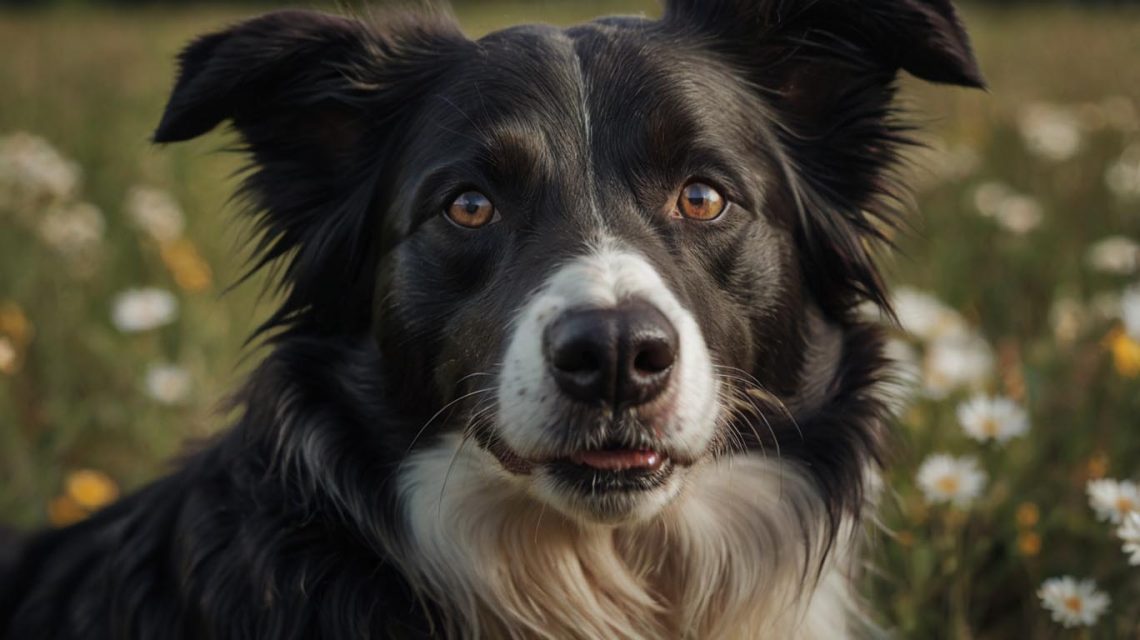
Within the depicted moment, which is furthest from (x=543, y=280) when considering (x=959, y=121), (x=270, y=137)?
(x=959, y=121)

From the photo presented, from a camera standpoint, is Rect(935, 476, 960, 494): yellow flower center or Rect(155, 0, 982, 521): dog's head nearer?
Rect(155, 0, 982, 521): dog's head

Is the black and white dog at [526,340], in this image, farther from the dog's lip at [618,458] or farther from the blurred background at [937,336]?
the blurred background at [937,336]

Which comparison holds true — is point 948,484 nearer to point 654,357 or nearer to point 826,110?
point 826,110

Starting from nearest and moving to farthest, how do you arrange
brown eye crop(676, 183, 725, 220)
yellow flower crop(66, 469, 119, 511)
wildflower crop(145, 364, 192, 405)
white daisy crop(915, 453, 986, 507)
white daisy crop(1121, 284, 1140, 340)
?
1. brown eye crop(676, 183, 725, 220)
2. white daisy crop(915, 453, 986, 507)
3. white daisy crop(1121, 284, 1140, 340)
4. yellow flower crop(66, 469, 119, 511)
5. wildflower crop(145, 364, 192, 405)

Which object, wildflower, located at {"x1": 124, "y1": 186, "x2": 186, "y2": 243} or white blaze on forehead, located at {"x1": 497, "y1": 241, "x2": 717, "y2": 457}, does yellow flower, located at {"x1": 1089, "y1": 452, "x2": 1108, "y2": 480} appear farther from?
wildflower, located at {"x1": 124, "y1": 186, "x2": 186, "y2": 243}

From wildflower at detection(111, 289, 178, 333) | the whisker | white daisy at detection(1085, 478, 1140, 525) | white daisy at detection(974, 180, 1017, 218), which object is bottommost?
white daisy at detection(974, 180, 1017, 218)

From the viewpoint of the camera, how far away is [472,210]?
2889mm

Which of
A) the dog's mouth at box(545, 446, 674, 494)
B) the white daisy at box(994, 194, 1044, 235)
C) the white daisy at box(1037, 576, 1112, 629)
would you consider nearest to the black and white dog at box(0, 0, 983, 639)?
the dog's mouth at box(545, 446, 674, 494)

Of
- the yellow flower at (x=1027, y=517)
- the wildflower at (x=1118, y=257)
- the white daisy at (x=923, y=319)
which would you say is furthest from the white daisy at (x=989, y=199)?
the yellow flower at (x=1027, y=517)

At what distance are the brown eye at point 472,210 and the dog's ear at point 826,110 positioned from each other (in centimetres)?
76

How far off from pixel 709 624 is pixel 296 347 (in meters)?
1.32

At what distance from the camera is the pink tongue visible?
2604 mm

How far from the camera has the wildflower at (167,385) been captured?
4488 mm

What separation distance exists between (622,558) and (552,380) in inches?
28.4
